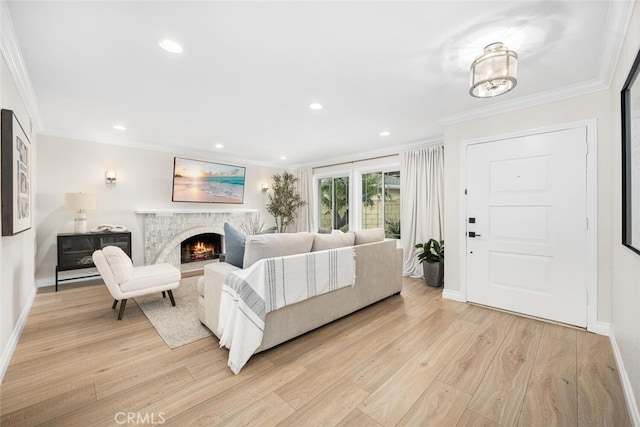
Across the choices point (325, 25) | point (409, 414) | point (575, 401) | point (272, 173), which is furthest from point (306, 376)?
point (272, 173)

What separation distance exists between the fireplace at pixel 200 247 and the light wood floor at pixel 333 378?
2.77 meters

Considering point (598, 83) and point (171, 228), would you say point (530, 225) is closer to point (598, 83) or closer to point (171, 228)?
point (598, 83)

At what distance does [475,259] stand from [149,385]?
11.3ft

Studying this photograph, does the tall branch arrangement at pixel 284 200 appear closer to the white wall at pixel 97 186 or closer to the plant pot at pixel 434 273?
the white wall at pixel 97 186

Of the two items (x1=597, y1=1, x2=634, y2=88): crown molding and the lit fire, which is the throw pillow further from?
the lit fire

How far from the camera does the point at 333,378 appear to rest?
1.87 meters

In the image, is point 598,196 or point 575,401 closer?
point 575,401

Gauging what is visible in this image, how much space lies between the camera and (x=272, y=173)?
6895 mm

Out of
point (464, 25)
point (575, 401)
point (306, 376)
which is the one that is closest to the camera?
point (575, 401)

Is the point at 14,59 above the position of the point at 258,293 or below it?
above

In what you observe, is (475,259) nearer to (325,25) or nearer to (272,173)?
(325,25)

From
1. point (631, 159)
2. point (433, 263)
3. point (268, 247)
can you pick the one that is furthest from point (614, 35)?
point (433, 263)

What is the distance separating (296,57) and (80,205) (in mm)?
3987

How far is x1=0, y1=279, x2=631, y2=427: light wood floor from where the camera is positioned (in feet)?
5.03
